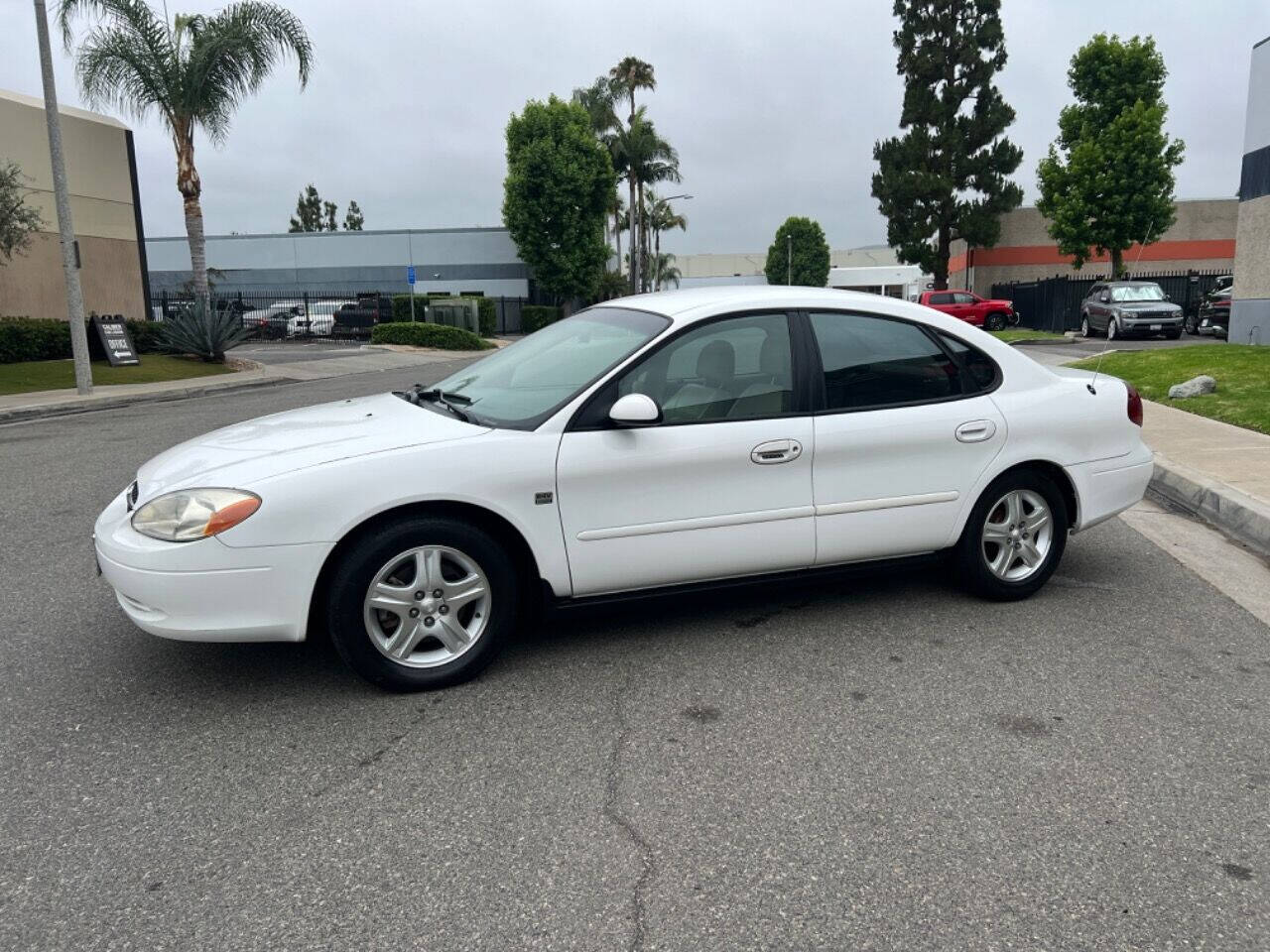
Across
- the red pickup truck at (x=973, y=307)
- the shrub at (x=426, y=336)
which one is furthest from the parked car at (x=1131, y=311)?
the shrub at (x=426, y=336)

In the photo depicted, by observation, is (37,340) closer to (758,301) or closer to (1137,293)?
(758,301)

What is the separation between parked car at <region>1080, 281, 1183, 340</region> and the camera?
26.6 meters

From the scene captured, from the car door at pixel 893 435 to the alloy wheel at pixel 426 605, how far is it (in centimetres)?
156

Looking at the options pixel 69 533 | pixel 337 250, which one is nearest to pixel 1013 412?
pixel 69 533

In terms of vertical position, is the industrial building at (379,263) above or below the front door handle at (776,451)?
above

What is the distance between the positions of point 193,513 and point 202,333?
2105 centimetres

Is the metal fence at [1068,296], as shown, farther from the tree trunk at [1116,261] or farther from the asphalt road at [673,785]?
the asphalt road at [673,785]

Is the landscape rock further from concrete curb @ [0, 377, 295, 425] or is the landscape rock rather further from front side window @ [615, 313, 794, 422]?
concrete curb @ [0, 377, 295, 425]

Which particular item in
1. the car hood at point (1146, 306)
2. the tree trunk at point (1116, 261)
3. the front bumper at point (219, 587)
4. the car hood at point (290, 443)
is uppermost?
the tree trunk at point (1116, 261)

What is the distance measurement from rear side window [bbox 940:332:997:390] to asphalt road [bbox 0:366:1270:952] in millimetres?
1093

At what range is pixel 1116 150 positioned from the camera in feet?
113

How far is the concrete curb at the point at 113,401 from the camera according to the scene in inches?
576

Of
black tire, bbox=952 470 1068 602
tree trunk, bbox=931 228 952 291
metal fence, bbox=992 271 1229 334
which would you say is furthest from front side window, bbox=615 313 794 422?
tree trunk, bbox=931 228 952 291

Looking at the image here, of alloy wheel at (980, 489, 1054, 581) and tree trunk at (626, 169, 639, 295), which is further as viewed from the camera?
tree trunk at (626, 169, 639, 295)
